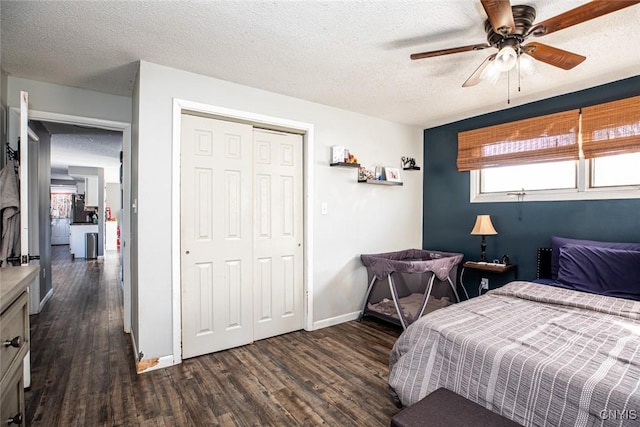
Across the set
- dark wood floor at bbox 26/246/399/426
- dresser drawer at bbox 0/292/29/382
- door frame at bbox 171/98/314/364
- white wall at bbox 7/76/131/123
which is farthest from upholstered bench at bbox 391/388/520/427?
white wall at bbox 7/76/131/123

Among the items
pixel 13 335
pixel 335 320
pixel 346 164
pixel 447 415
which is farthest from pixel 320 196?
pixel 13 335

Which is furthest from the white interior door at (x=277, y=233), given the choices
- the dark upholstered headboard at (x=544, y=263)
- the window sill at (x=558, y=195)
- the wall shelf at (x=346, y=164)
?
the dark upholstered headboard at (x=544, y=263)

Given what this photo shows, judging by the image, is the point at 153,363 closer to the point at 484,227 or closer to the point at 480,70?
the point at 480,70

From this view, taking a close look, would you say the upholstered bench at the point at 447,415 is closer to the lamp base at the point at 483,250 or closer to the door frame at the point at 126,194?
the lamp base at the point at 483,250

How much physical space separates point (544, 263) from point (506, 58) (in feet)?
Result: 7.24

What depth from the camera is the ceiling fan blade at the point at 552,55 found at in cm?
179

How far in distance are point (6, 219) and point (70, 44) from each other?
1.27 metres

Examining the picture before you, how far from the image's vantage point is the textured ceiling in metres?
1.80

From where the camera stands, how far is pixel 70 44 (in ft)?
7.12

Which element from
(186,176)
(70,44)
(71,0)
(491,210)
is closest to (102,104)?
(70,44)

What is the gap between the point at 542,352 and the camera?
1.50m

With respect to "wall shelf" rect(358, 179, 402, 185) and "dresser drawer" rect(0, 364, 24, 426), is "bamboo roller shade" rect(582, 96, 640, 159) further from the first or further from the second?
"dresser drawer" rect(0, 364, 24, 426)

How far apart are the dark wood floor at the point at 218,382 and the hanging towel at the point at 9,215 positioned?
38.3 inches

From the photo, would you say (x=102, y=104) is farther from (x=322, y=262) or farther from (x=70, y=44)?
(x=322, y=262)
